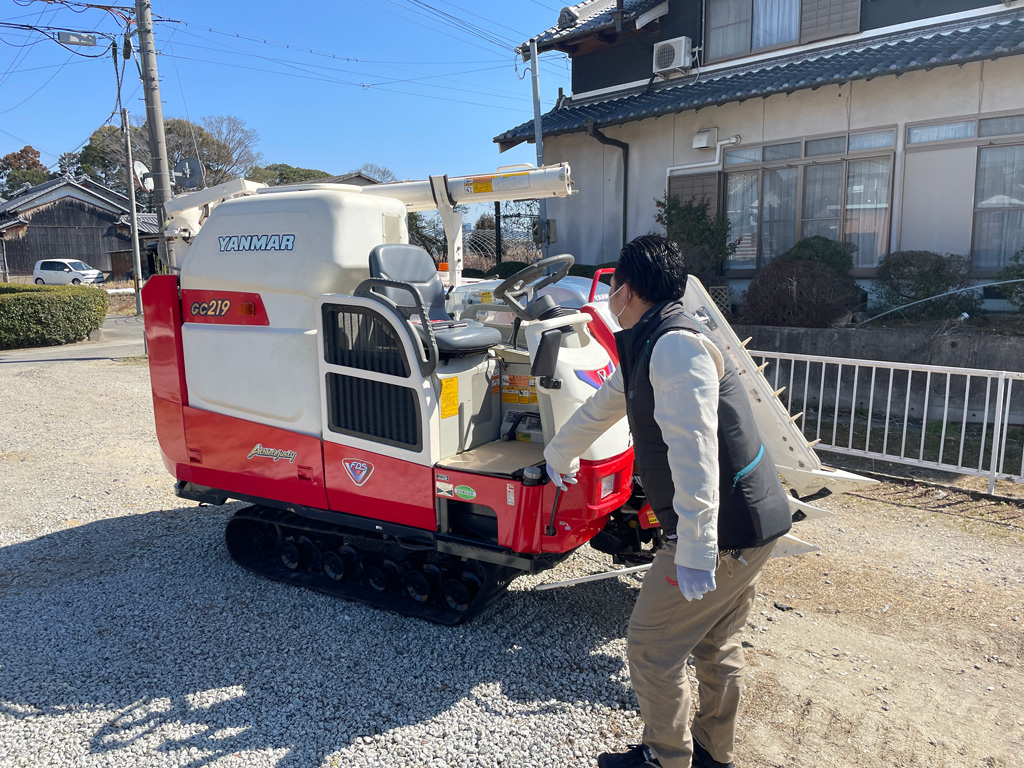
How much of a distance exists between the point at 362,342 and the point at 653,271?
1.87 meters

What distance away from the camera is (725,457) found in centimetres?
245

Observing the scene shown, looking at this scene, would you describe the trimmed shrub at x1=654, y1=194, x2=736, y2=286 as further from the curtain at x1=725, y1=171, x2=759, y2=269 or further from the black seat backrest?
the black seat backrest

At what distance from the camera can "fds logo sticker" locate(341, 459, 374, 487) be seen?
394cm

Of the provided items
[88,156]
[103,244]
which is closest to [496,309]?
[103,244]

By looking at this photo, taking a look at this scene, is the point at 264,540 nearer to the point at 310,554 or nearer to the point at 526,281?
the point at 310,554

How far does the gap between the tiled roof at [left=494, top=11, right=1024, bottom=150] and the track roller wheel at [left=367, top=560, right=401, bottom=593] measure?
901 cm

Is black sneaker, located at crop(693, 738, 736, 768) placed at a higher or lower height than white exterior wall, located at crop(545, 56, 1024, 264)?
lower

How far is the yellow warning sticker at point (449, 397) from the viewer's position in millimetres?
3760

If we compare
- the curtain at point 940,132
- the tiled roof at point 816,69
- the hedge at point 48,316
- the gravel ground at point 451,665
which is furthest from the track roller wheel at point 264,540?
the hedge at point 48,316

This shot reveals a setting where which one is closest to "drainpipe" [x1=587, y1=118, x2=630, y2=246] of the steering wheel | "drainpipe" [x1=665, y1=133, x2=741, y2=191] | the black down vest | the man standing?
"drainpipe" [x1=665, y1=133, x2=741, y2=191]

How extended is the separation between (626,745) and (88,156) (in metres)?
60.6

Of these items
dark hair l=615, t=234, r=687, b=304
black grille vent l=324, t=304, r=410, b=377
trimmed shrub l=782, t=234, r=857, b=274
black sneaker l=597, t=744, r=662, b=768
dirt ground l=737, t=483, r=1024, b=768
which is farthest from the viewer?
trimmed shrub l=782, t=234, r=857, b=274

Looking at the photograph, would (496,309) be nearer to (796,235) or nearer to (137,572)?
(137,572)

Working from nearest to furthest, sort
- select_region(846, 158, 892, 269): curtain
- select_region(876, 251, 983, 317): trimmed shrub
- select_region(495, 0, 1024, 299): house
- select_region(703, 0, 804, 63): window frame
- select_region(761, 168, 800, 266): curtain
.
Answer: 1. select_region(876, 251, 983, 317): trimmed shrub
2. select_region(495, 0, 1024, 299): house
3. select_region(846, 158, 892, 269): curtain
4. select_region(761, 168, 800, 266): curtain
5. select_region(703, 0, 804, 63): window frame
